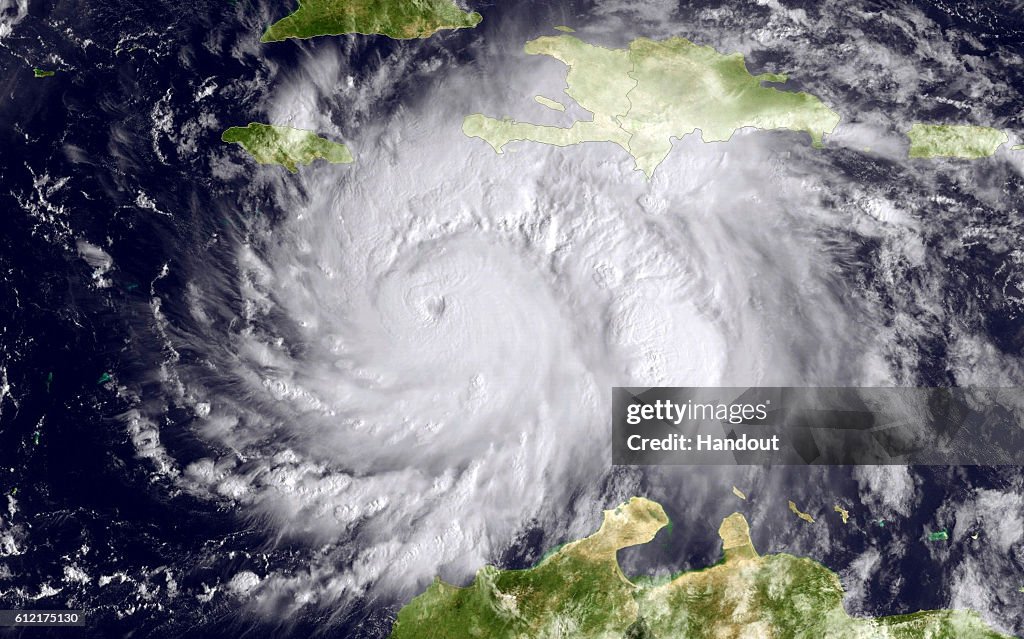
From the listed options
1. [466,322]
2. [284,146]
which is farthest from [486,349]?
[284,146]

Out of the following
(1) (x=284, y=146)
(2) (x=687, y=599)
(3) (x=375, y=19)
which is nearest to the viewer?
(2) (x=687, y=599)

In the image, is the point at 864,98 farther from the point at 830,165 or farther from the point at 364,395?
the point at 364,395

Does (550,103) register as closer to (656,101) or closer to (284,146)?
(656,101)

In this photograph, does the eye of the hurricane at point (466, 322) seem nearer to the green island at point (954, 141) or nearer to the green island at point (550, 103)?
the green island at point (550, 103)

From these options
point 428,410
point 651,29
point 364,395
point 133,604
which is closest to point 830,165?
point 651,29
